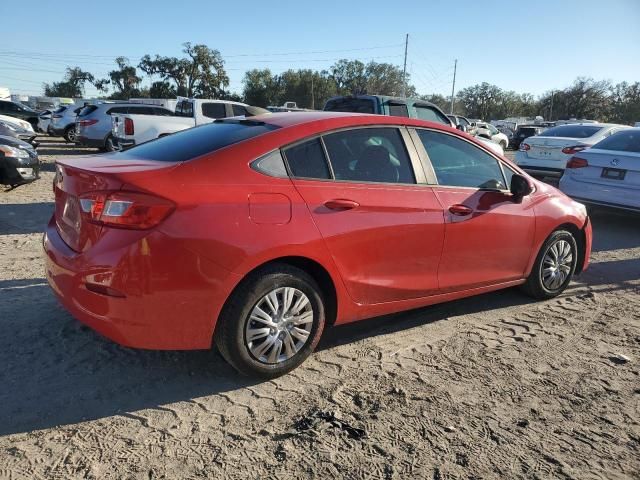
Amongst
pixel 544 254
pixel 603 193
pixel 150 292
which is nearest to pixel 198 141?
pixel 150 292

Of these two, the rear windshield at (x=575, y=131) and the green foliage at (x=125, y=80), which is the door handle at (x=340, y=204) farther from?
the green foliage at (x=125, y=80)

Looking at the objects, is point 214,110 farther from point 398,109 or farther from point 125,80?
point 125,80

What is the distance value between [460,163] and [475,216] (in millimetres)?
458

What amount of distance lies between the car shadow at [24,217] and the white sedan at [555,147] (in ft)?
30.8

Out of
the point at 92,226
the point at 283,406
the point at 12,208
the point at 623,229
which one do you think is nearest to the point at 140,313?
the point at 92,226

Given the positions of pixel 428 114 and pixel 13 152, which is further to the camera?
pixel 428 114

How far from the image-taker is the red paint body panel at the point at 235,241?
2764mm

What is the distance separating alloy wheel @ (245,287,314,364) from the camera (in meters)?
3.09

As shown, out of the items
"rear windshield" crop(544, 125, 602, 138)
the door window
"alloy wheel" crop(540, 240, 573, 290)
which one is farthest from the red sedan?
the door window

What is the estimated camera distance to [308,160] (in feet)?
10.9

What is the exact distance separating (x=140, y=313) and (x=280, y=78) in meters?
89.5

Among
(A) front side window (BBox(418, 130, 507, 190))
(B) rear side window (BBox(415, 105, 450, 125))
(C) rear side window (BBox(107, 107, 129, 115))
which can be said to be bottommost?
(A) front side window (BBox(418, 130, 507, 190))

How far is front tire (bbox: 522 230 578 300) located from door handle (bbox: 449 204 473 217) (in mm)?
1182

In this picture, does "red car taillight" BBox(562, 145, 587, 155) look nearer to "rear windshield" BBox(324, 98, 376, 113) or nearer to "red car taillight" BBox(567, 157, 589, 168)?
"red car taillight" BBox(567, 157, 589, 168)
